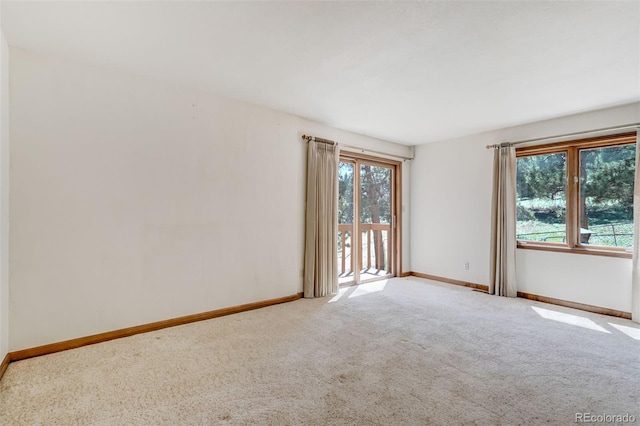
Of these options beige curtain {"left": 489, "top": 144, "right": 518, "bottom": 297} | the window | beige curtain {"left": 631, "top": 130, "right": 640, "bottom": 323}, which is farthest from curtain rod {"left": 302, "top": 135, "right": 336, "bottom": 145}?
beige curtain {"left": 631, "top": 130, "right": 640, "bottom": 323}

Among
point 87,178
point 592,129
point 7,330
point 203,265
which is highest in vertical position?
point 592,129

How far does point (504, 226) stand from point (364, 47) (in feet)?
11.0

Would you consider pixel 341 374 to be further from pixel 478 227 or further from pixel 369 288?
pixel 478 227

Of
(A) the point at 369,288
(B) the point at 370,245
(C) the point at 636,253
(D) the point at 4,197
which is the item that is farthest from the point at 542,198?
(D) the point at 4,197

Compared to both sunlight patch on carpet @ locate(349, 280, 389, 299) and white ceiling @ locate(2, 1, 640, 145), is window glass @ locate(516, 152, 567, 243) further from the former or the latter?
sunlight patch on carpet @ locate(349, 280, 389, 299)

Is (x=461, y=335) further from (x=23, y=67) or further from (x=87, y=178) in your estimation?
(x=23, y=67)

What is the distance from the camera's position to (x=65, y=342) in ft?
8.32

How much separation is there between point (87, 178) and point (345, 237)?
3443 millimetres

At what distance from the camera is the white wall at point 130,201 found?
244cm

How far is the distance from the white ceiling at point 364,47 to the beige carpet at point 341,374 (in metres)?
2.44

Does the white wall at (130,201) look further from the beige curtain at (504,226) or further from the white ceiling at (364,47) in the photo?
the beige curtain at (504,226)

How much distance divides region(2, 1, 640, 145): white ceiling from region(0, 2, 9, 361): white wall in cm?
25

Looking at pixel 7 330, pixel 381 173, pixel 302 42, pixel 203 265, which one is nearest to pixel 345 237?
pixel 381 173

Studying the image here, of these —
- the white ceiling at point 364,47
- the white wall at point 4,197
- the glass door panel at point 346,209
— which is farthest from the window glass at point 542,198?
the white wall at point 4,197
